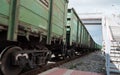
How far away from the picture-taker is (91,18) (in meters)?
43.0

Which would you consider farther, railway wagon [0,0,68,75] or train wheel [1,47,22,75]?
train wheel [1,47,22,75]

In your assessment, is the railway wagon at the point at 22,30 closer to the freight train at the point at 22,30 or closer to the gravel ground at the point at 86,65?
the freight train at the point at 22,30

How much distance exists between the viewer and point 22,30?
436 centimetres

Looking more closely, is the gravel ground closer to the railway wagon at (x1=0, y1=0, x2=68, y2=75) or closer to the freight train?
the freight train

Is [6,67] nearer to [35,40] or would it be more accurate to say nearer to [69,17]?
[35,40]

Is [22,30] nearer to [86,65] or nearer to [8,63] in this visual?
[8,63]

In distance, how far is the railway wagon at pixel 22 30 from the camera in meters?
3.79

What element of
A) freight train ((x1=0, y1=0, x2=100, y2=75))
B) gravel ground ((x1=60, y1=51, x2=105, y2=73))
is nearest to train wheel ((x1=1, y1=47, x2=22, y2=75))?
freight train ((x1=0, y1=0, x2=100, y2=75))

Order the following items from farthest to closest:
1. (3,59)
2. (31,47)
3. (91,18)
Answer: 1. (91,18)
2. (31,47)
3. (3,59)

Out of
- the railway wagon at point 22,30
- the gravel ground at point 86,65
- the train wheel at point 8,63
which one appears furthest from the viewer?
the gravel ground at point 86,65

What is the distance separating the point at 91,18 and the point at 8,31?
40.2m

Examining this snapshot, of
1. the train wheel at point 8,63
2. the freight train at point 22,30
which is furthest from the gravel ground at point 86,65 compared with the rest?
the train wheel at point 8,63

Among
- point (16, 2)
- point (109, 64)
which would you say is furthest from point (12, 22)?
point (109, 64)

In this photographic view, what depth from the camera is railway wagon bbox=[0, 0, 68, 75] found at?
3.79 m
